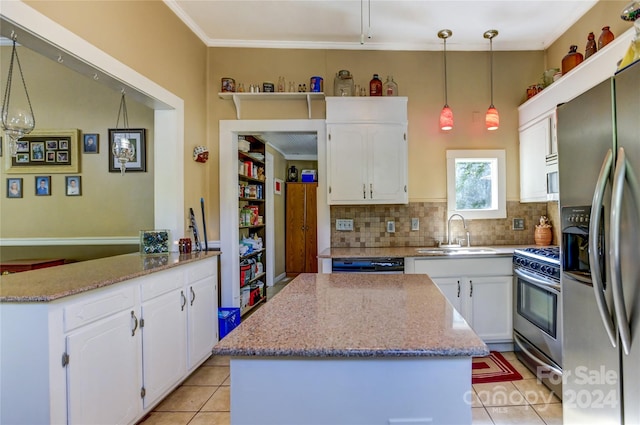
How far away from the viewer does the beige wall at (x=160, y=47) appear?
5.79 feet

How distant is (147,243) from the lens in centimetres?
244

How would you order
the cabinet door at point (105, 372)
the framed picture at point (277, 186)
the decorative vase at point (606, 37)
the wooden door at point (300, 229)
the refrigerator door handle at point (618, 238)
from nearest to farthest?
the refrigerator door handle at point (618, 238)
the cabinet door at point (105, 372)
the decorative vase at point (606, 37)
the framed picture at point (277, 186)
the wooden door at point (300, 229)

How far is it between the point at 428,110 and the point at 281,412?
123 inches

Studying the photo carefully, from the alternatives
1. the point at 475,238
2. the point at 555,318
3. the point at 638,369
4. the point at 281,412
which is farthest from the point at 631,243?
the point at 475,238

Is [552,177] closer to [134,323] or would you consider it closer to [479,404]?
[479,404]

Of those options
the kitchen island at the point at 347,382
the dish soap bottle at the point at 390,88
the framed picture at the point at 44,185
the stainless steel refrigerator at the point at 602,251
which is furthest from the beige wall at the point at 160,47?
the stainless steel refrigerator at the point at 602,251

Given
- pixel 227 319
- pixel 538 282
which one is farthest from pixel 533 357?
pixel 227 319

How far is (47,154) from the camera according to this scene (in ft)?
9.95

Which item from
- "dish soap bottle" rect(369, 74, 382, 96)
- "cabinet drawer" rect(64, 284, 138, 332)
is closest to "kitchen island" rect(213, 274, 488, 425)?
"cabinet drawer" rect(64, 284, 138, 332)

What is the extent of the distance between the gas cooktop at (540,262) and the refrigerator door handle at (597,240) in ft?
2.72

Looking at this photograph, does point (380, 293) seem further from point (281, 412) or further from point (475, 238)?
point (475, 238)

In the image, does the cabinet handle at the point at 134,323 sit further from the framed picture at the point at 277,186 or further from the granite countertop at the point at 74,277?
the framed picture at the point at 277,186

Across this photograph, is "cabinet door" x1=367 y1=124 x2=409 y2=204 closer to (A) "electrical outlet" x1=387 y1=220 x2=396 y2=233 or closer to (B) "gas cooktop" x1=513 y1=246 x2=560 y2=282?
(A) "electrical outlet" x1=387 y1=220 x2=396 y2=233

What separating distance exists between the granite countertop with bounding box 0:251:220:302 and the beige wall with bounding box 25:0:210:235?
2.38 ft
